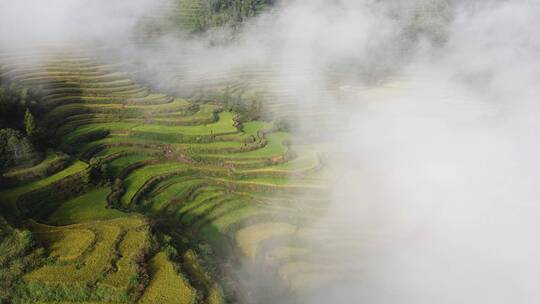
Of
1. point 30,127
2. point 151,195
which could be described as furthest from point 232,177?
point 30,127

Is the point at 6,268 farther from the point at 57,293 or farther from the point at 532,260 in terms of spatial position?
the point at 532,260

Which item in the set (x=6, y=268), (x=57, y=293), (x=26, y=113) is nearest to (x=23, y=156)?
(x=26, y=113)

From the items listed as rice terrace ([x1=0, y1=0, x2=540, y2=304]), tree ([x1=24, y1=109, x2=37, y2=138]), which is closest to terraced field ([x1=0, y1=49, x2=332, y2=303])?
rice terrace ([x1=0, y1=0, x2=540, y2=304])

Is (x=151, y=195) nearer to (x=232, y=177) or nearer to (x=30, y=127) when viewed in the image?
(x=232, y=177)

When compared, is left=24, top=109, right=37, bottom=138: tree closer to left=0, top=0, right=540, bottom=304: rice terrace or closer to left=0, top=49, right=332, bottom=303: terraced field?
left=0, top=0, right=540, bottom=304: rice terrace

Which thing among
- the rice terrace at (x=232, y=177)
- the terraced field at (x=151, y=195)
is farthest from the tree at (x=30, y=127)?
the terraced field at (x=151, y=195)

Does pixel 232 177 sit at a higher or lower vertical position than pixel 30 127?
lower
